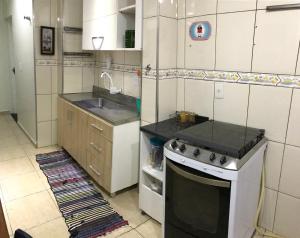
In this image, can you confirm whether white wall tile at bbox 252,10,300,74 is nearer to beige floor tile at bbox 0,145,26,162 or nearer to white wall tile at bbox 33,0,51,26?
white wall tile at bbox 33,0,51,26

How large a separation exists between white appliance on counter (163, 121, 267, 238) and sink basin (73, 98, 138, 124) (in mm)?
766

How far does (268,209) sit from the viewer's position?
1.83 meters

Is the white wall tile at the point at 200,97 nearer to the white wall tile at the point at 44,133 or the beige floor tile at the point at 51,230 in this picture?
the beige floor tile at the point at 51,230

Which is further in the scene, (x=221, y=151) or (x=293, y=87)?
(x=293, y=87)

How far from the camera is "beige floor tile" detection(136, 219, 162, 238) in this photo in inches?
74.9

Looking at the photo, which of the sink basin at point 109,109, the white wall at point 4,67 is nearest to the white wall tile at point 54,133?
the sink basin at point 109,109

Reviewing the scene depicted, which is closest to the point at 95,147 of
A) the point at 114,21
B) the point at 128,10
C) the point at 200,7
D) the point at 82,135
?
the point at 82,135

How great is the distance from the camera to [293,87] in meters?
1.59

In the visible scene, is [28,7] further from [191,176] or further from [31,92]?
[191,176]

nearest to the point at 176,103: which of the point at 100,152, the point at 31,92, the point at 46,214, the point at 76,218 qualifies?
the point at 100,152

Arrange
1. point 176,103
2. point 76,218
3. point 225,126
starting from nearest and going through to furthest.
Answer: point 225,126
point 76,218
point 176,103

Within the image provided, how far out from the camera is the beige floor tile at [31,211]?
199 cm

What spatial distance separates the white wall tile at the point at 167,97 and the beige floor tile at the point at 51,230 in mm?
1149

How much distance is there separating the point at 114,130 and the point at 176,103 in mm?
606
